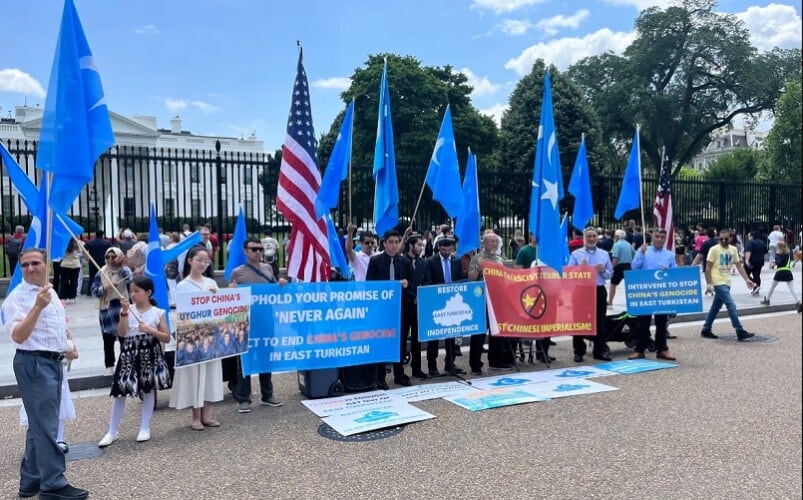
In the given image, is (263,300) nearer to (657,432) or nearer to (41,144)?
(41,144)

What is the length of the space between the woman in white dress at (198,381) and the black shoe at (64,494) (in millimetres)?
1566

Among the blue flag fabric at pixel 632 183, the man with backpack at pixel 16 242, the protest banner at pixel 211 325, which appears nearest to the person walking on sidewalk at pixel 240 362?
the protest banner at pixel 211 325

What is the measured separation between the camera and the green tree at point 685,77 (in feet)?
145

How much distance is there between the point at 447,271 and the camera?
26.2ft

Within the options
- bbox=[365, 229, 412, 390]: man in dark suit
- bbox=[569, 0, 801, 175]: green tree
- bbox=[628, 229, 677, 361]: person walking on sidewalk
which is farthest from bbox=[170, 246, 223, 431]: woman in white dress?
bbox=[569, 0, 801, 175]: green tree

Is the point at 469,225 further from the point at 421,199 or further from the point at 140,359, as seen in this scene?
the point at 421,199

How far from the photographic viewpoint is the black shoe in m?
4.11

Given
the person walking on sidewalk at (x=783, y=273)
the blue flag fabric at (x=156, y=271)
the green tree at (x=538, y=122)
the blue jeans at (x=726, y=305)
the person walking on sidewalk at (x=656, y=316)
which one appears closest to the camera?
the blue flag fabric at (x=156, y=271)

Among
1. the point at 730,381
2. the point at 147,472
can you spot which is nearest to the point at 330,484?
the point at 147,472

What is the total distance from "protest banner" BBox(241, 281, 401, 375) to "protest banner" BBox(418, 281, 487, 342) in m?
0.44

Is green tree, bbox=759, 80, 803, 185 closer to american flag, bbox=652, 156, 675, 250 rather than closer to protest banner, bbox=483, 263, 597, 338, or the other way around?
american flag, bbox=652, 156, 675, 250

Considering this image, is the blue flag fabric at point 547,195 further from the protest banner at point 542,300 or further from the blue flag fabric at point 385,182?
the blue flag fabric at point 385,182

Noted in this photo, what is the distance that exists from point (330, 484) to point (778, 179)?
131ft

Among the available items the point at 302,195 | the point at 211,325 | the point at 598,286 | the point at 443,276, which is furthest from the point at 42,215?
the point at 598,286
